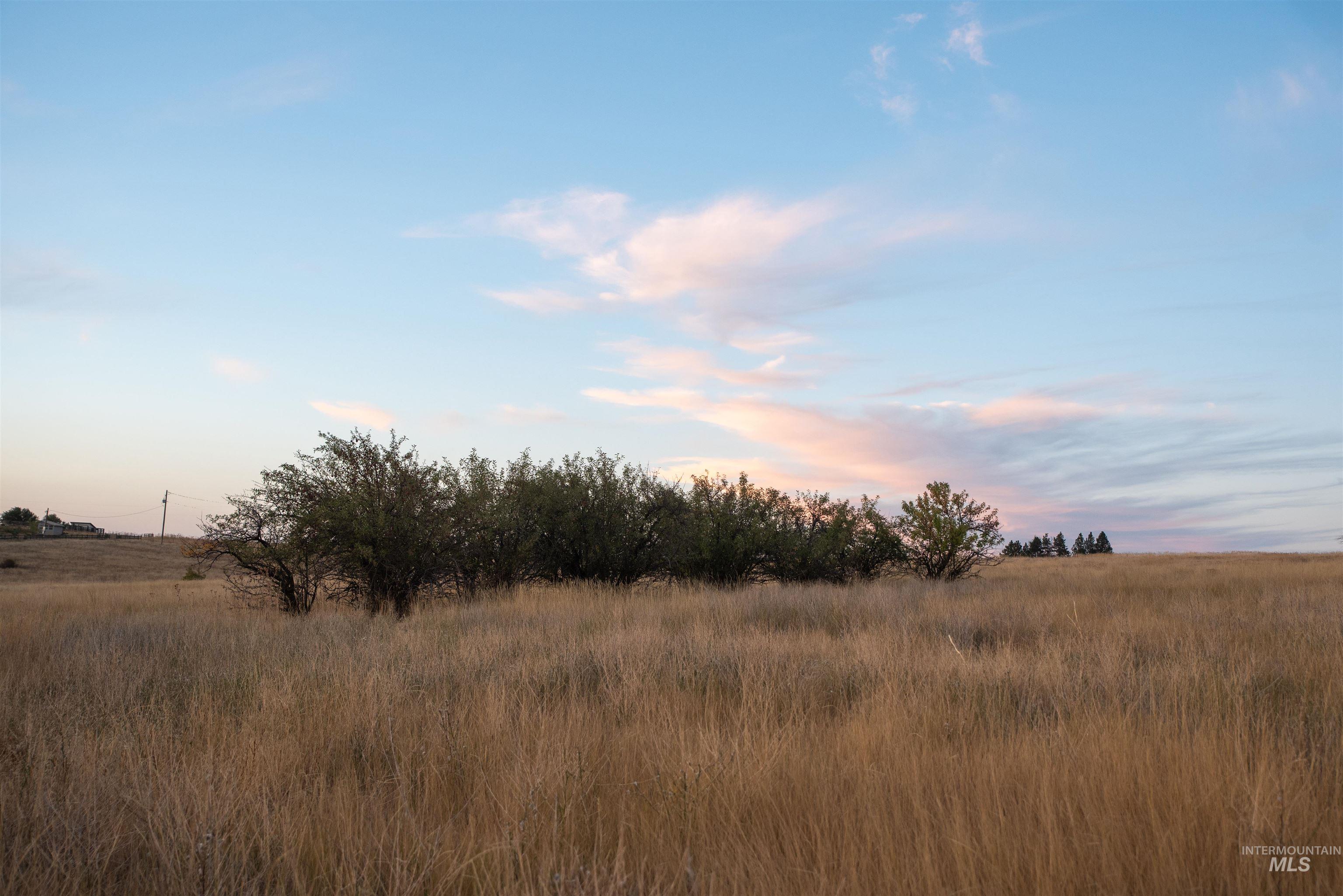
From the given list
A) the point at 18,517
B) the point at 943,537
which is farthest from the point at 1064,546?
the point at 18,517

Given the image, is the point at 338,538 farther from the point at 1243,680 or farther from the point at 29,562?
the point at 29,562

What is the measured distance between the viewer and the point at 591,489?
661 inches

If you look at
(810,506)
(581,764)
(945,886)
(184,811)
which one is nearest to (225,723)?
(184,811)

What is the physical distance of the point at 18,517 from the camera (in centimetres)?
7444

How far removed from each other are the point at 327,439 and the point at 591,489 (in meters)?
5.83

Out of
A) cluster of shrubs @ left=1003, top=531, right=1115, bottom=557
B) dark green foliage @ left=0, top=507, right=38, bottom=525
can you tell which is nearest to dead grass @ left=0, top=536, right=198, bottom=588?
dark green foliage @ left=0, top=507, right=38, bottom=525

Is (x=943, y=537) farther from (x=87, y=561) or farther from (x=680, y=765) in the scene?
(x=87, y=561)

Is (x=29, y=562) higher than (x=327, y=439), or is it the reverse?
(x=327, y=439)

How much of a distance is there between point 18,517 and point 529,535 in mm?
88510

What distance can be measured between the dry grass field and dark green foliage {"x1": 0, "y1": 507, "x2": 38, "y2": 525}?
88356mm

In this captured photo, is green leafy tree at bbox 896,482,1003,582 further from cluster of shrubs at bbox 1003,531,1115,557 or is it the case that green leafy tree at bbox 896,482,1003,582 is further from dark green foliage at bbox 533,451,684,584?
cluster of shrubs at bbox 1003,531,1115,557

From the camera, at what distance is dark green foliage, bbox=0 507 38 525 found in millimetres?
71812

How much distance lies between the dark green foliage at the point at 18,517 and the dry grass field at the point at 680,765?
8836 cm

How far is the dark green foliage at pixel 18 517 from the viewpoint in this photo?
71.8 metres
